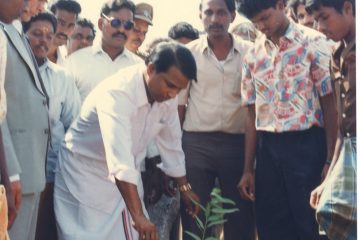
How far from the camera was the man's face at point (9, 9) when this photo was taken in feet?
10.4

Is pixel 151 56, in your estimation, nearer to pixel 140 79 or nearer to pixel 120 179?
pixel 140 79

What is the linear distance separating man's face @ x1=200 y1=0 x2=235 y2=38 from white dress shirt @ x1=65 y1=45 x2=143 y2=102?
61cm

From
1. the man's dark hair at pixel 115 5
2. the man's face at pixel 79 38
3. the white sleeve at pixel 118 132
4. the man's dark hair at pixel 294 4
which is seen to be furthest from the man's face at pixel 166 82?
the man's face at pixel 79 38

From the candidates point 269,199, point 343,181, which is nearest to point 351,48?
point 343,181

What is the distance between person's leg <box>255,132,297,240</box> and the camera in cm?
432

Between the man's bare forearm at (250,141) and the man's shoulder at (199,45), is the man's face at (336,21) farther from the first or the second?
the man's shoulder at (199,45)

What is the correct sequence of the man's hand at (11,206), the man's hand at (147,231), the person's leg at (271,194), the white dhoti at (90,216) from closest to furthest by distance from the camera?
the man's hand at (11,206), the man's hand at (147,231), the white dhoti at (90,216), the person's leg at (271,194)

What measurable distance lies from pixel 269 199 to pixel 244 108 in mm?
654

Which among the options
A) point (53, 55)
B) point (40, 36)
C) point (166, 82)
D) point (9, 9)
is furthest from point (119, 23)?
point (9, 9)

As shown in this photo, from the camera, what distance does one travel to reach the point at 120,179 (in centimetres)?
345

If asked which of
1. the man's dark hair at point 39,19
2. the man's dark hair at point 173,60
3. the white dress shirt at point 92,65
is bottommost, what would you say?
the white dress shirt at point 92,65

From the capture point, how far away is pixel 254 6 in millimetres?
4184

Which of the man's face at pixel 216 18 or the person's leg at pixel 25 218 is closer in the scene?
the person's leg at pixel 25 218

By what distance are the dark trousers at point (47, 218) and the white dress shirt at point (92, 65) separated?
0.85 meters
